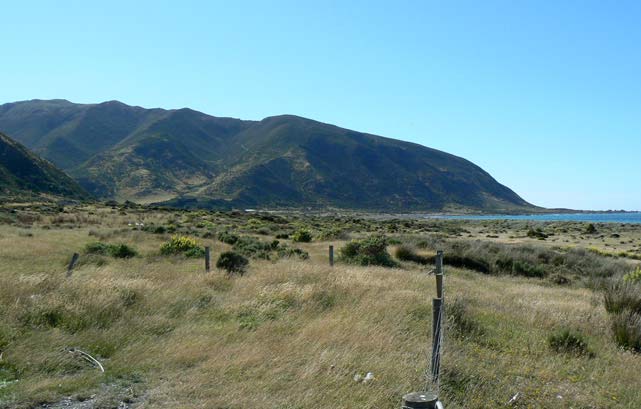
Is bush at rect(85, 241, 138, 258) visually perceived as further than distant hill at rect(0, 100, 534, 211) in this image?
No

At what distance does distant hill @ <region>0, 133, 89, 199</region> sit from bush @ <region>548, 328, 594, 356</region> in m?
73.5

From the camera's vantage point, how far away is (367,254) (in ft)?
72.8

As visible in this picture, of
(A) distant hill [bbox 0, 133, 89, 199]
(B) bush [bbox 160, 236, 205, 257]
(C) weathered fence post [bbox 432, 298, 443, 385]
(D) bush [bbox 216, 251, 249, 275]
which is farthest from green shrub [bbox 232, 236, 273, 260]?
(A) distant hill [bbox 0, 133, 89, 199]

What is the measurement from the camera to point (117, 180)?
136 m

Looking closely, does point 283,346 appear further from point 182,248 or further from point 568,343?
point 182,248

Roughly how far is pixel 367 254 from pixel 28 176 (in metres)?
73.6

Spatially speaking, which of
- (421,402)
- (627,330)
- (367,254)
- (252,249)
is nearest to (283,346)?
(421,402)

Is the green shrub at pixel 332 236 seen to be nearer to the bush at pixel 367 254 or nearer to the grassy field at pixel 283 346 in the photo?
the bush at pixel 367 254

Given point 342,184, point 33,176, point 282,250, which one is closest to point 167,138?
point 342,184

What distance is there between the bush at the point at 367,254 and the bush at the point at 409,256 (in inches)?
87.6

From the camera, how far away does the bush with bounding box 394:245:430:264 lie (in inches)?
973

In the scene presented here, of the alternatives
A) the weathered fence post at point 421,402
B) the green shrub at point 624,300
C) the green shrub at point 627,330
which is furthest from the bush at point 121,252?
the weathered fence post at point 421,402

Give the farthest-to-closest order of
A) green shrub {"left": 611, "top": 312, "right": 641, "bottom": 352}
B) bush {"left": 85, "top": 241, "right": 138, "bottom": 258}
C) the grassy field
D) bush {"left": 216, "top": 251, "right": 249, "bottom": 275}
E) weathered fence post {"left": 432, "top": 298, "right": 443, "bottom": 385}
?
bush {"left": 85, "top": 241, "right": 138, "bottom": 258} < bush {"left": 216, "top": 251, "right": 249, "bottom": 275} < green shrub {"left": 611, "top": 312, "right": 641, "bottom": 352} < weathered fence post {"left": 432, "top": 298, "right": 443, "bottom": 385} < the grassy field

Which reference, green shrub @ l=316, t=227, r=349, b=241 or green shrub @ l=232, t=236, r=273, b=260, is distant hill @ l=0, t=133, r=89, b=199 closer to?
green shrub @ l=316, t=227, r=349, b=241
